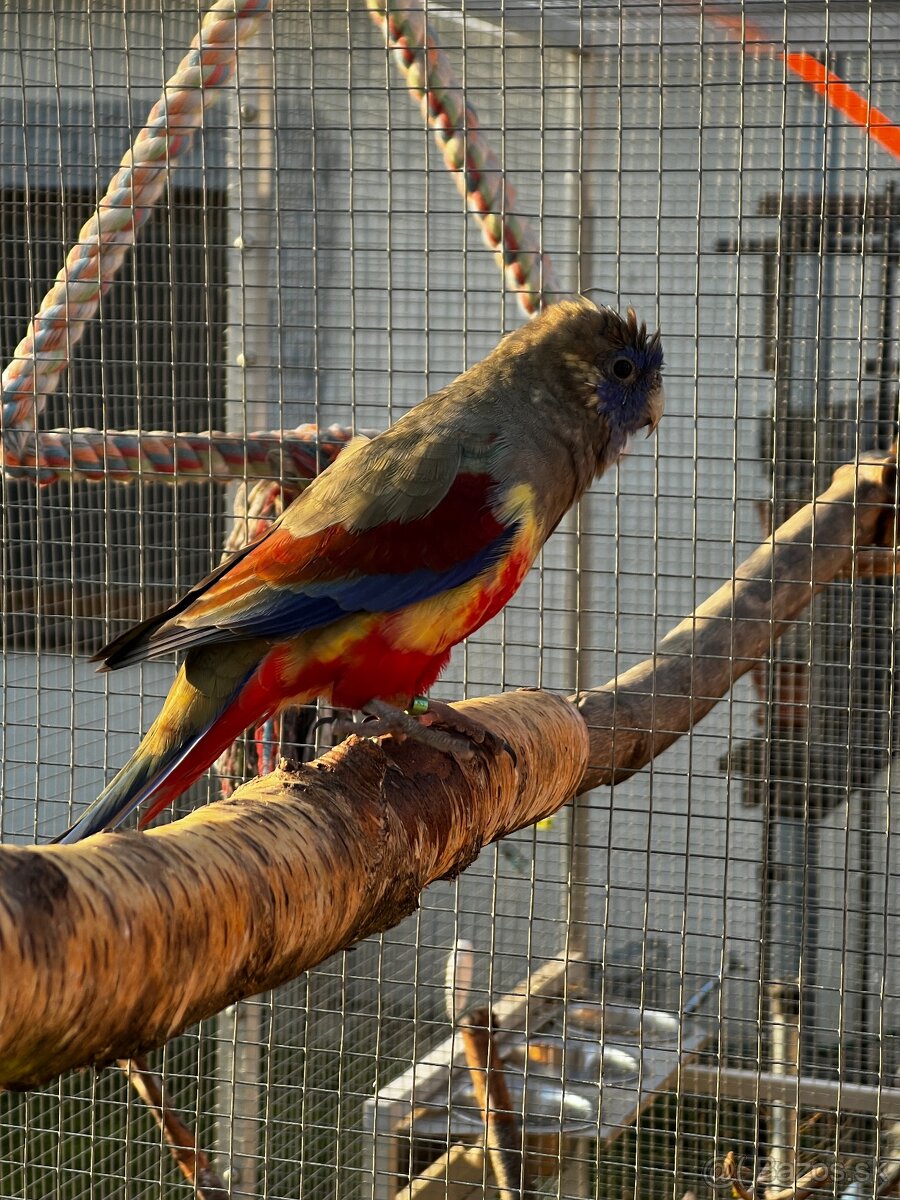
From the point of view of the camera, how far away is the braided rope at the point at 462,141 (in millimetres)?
1802

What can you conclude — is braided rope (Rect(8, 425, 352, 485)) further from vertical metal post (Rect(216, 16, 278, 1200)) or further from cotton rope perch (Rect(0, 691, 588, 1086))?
cotton rope perch (Rect(0, 691, 588, 1086))

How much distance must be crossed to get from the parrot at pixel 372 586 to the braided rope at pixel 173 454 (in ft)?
1.26

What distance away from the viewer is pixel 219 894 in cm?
89

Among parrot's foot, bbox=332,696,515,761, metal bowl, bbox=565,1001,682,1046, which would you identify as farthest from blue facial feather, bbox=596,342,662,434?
metal bowl, bbox=565,1001,682,1046

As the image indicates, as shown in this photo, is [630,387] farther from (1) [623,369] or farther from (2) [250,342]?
(2) [250,342]

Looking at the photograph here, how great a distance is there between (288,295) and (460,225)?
0.48m

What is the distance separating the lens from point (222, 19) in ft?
5.90

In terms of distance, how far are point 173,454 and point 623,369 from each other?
690 millimetres

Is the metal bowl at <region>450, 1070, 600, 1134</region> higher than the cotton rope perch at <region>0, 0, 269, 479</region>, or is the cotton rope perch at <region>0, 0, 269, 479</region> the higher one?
the cotton rope perch at <region>0, 0, 269, 479</region>

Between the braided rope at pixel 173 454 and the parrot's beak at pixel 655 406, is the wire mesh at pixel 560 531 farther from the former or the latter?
the parrot's beak at pixel 655 406

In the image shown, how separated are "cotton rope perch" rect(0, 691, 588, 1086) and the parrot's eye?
524 mm

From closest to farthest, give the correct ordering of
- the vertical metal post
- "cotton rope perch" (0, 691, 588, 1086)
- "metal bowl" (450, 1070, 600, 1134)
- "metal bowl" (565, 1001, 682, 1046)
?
"cotton rope perch" (0, 691, 588, 1086) → the vertical metal post → "metal bowl" (450, 1070, 600, 1134) → "metal bowl" (565, 1001, 682, 1046)

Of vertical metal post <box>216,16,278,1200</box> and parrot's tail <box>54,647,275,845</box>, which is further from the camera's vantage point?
vertical metal post <box>216,16,278,1200</box>

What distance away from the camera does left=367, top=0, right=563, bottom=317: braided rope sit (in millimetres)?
1802
